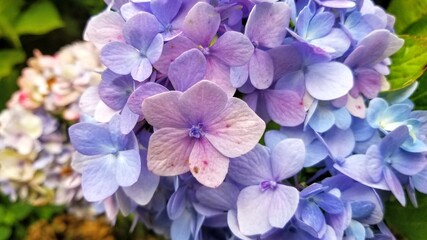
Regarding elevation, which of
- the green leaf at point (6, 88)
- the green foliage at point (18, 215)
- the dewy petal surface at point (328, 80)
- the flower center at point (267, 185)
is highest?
the dewy petal surface at point (328, 80)

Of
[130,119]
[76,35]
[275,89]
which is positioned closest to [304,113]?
→ [275,89]

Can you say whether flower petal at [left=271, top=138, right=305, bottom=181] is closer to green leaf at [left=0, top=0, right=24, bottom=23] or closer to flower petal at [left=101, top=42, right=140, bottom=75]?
flower petal at [left=101, top=42, right=140, bottom=75]

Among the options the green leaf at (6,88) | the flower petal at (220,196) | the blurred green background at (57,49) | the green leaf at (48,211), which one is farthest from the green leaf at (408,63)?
the green leaf at (6,88)

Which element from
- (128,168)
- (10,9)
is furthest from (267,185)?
(10,9)

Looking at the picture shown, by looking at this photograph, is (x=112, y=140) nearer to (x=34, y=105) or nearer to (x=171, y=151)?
(x=171, y=151)

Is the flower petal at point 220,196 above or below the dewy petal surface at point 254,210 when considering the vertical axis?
below

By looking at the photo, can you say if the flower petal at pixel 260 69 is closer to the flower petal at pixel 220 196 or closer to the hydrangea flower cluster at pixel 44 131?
the flower petal at pixel 220 196
